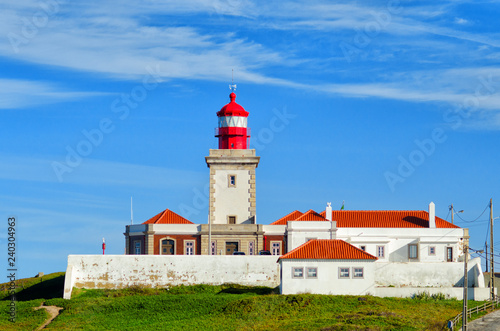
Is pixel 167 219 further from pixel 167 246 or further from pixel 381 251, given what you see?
pixel 381 251

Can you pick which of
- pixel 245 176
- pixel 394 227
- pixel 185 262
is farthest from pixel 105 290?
pixel 394 227

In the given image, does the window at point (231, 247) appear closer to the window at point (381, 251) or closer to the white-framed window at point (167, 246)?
the white-framed window at point (167, 246)

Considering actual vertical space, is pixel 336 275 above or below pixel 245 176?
below

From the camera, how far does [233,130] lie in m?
70.0

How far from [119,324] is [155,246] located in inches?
564

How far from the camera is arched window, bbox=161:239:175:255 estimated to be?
6675cm

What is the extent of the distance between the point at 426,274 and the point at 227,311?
1388 cm


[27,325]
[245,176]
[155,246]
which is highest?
[245,176]

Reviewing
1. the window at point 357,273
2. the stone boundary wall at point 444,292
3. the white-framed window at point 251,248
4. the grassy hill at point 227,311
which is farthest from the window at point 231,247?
the stone boundary wall at point 444,292

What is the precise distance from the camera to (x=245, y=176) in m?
68.9

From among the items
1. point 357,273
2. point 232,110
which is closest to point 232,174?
point 232,110

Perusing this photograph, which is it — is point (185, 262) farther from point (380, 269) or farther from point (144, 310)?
point (380, 269)

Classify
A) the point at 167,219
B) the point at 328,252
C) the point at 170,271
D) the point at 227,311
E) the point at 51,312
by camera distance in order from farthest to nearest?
the point at 167,219, the point at 170,271, the point at 328,252, the point at 51,312, the point at 227,311

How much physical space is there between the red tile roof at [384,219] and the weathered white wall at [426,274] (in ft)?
25.2
